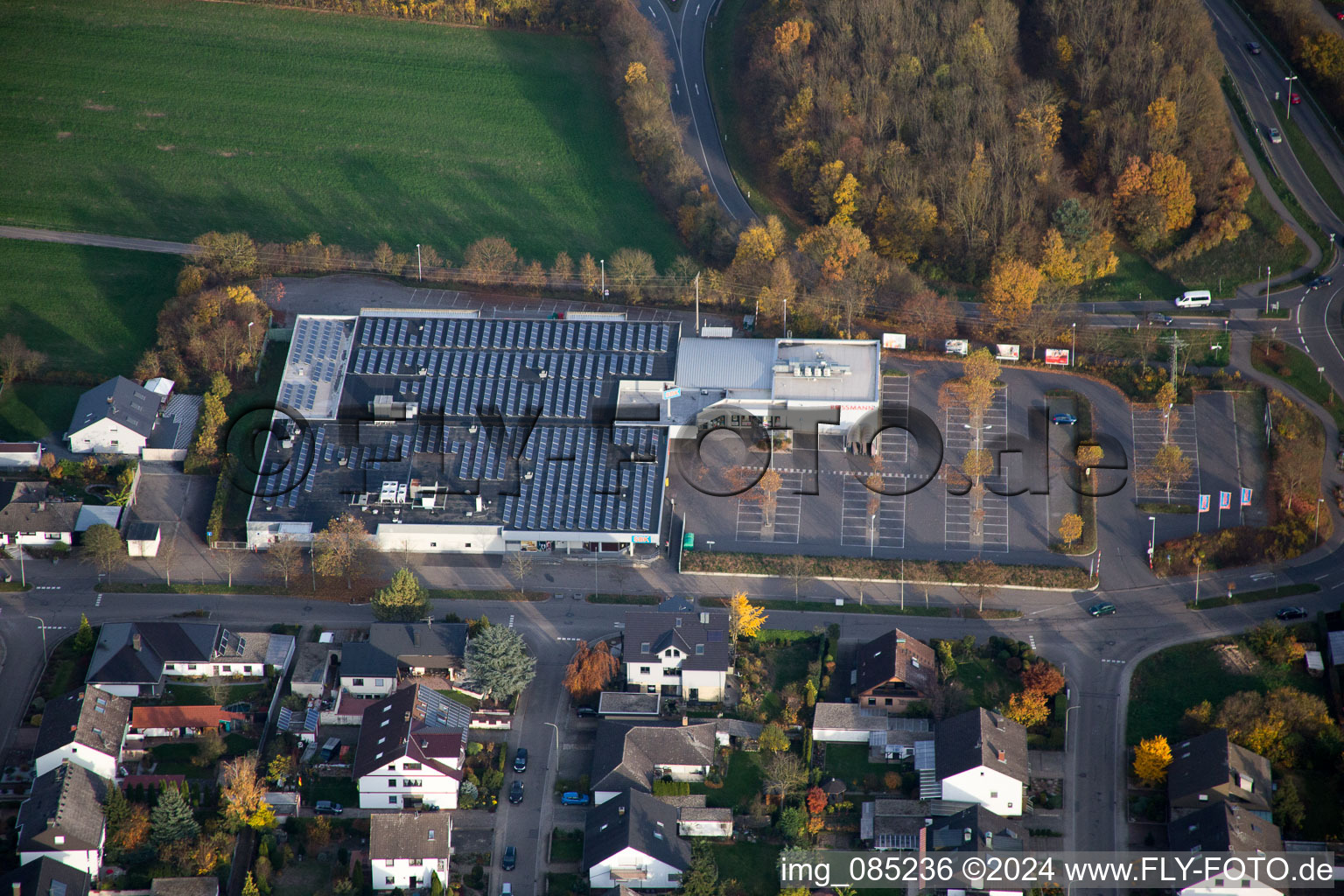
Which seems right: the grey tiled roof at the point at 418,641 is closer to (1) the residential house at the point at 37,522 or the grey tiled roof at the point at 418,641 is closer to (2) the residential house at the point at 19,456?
(1) the residential house at the point at 37,522

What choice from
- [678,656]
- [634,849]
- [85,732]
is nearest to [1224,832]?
[634,849]

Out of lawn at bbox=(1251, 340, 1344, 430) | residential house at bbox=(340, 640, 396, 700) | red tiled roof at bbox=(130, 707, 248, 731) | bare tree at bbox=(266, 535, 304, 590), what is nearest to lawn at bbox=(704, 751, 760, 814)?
residential house at bbox=(340, 640, 396, 700)

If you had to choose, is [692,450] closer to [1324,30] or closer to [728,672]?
[728,672]

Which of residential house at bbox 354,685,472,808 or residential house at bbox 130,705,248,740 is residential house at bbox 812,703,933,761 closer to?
residential house at bbox 354,685,472,808

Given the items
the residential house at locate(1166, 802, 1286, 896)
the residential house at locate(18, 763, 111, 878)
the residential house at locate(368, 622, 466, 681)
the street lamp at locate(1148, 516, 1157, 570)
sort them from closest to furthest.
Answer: the residential house at locate(1166, 802, 1286, 896) → the residential house at locate(18, 763, 111, 878) → the residential house at locate(368, 622, 466, 681) → the street lamp at locate(1148, 516, 1157, 570)

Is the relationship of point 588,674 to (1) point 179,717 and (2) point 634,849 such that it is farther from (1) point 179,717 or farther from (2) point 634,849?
(1) point 179,717

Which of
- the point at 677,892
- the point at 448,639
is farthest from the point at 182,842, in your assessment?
the point at 677,892

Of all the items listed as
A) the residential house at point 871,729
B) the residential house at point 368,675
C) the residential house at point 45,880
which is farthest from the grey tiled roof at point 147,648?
the residential house at point 871,729
